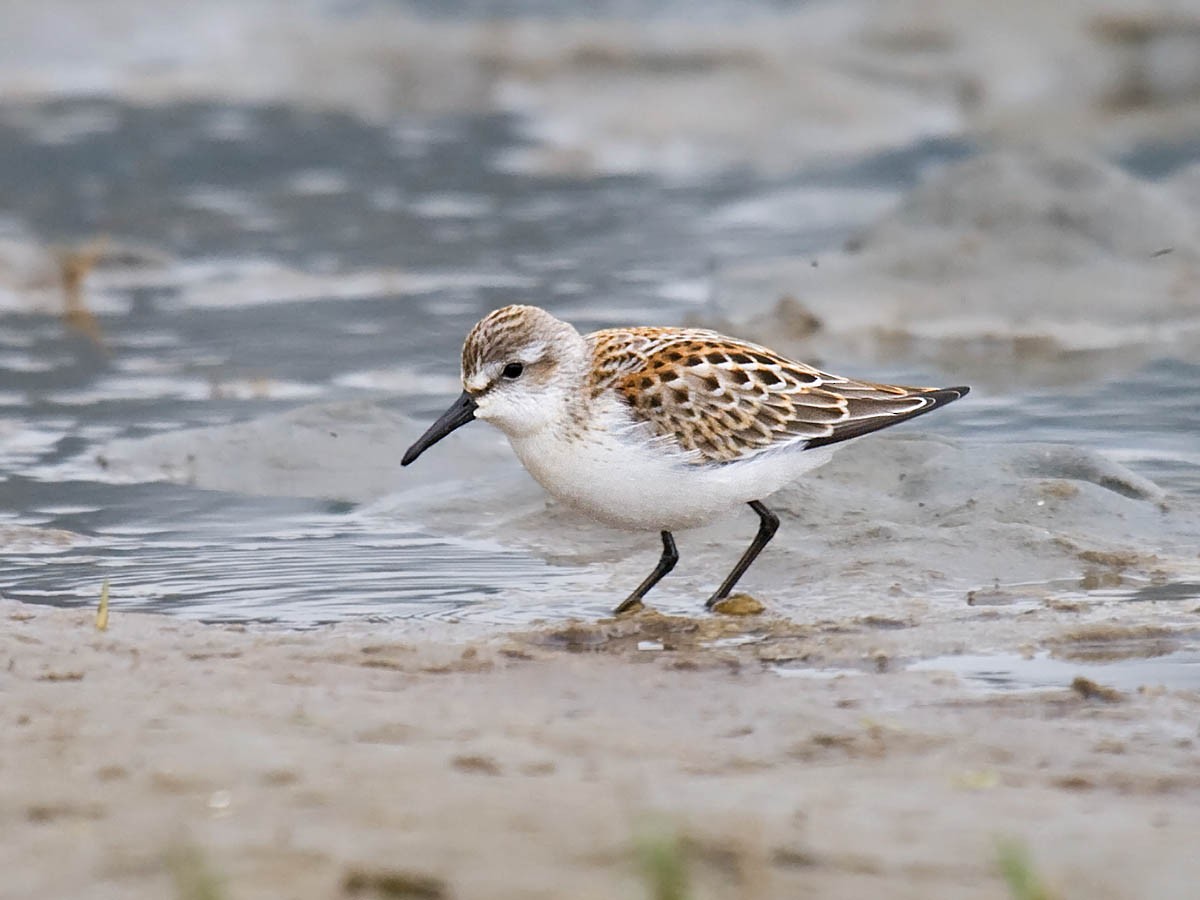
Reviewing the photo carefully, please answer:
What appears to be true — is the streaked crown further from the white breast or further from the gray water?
the gray water

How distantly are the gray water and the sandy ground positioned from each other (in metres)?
1.28

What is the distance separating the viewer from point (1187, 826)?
4.25m

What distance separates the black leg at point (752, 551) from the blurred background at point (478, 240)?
0.50m

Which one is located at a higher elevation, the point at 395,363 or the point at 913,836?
the point at 395,363

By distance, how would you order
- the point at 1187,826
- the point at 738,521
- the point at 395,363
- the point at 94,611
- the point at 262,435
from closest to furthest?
the point at 1187,826 → the point at 94,611 → the point at 738,521 → the point at 262,435 → the point at 395,363

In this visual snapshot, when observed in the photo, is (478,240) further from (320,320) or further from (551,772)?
(551,772)

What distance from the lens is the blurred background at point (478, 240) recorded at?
28.8 feet

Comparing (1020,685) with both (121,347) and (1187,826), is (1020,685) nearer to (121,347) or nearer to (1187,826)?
(1187,826)

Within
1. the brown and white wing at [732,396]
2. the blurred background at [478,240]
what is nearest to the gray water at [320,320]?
the blurred background at [478,240]

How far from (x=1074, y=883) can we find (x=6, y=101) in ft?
60.3

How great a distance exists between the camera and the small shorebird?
6926 mm

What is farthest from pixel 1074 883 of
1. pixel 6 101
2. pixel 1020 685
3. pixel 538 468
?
pixel 6 101

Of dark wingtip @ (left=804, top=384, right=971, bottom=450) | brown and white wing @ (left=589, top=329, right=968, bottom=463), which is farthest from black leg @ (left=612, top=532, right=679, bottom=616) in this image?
dark wingtip @ (left=804, top=384, right=971, bottom=450)

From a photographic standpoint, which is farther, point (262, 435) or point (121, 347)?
point (121, 347)
